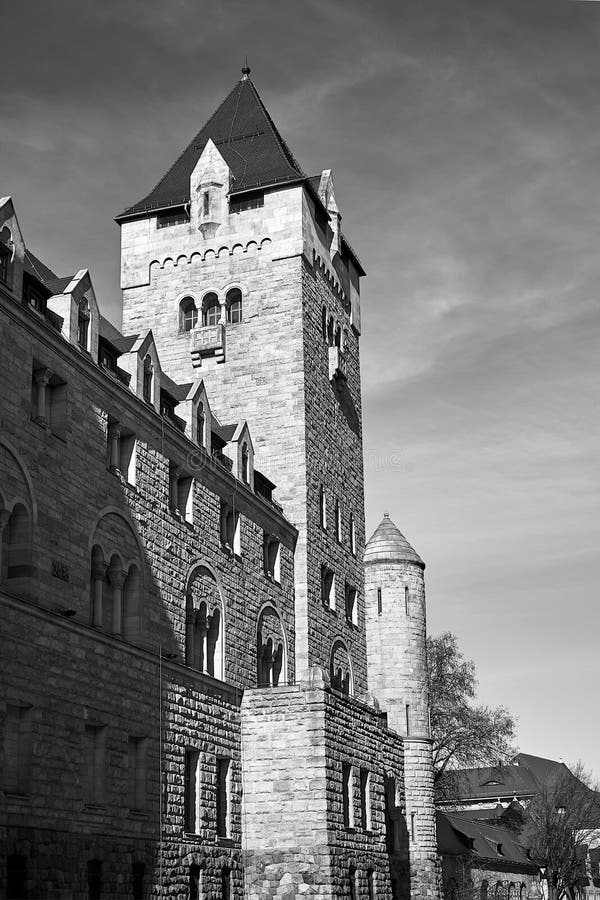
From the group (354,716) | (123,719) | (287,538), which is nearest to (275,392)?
(287,538)

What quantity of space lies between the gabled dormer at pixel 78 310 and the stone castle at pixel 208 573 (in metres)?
0.09

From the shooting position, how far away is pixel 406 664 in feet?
152

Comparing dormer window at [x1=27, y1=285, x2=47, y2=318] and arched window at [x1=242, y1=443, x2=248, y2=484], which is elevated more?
dormer window at [x1=27, y1=285, x2=47, y2=318]

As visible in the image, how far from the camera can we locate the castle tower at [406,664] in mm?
44219

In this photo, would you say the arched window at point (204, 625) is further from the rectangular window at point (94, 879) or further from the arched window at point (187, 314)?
the arched window at point (187, 314)

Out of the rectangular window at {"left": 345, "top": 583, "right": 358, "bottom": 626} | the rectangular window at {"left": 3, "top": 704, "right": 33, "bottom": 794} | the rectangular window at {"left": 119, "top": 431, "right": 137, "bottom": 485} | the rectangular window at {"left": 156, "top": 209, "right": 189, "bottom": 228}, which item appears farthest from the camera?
the rectangular window at {"left": 156, "top": 209, "right": 189, "bottom": 228}

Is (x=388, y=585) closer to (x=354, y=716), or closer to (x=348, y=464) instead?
(x=348, y=464)

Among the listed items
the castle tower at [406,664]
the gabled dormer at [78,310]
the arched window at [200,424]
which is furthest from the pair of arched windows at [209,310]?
the gabled dormer at [78,310]

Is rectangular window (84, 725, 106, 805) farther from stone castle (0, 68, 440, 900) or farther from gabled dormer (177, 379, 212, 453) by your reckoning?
gabled dormer (177, 379, 212, 453)

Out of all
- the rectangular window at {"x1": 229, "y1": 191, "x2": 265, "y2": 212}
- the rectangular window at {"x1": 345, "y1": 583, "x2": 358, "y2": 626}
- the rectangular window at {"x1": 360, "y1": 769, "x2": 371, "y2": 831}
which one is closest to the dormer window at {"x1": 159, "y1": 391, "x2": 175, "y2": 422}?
the rectangular window at {"x1": 360, "y1": 769, "x2": 371, "y2": 831}

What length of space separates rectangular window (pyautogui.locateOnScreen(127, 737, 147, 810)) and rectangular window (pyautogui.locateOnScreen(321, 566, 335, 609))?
575 inches

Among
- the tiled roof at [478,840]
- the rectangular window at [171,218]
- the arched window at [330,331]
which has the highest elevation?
the rectangular window at [171,218]

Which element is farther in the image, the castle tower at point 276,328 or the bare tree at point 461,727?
the bare tree at point 461,727

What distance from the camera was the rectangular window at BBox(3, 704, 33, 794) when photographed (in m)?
23.0
